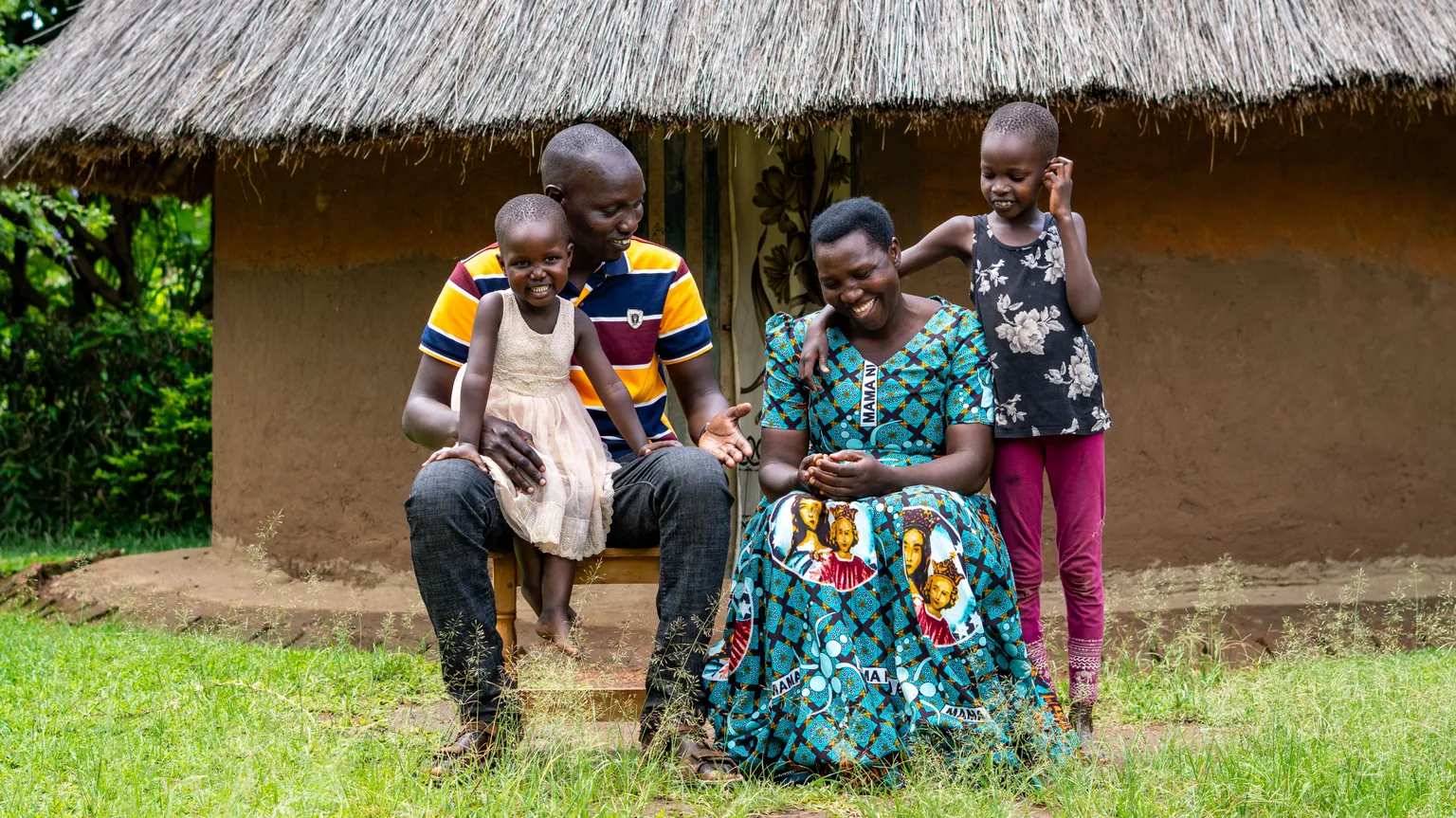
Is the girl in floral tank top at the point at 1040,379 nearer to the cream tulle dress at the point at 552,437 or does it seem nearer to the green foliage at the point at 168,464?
the cream tulle dress at the point at 552,437

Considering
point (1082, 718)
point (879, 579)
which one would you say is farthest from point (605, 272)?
point (1082, 718)

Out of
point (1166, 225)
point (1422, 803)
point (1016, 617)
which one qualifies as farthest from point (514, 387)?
point (1166, 225)

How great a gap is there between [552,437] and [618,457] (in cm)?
23

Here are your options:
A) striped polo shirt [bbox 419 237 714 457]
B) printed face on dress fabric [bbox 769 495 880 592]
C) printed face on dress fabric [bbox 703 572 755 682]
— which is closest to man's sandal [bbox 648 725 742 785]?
printed face on dress fabric [bbox 703 572 755 682]

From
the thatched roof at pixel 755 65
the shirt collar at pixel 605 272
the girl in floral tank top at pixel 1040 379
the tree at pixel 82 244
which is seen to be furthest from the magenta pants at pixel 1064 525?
the tree at pixel 82 244

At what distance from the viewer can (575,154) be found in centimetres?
301

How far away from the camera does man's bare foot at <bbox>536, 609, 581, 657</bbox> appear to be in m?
2.79

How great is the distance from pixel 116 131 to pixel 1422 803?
5.11 m

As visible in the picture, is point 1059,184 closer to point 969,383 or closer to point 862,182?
point 969,383

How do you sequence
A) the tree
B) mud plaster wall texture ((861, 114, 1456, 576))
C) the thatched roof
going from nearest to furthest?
the thatched roof → mud plaster wall texture ((861, 114, 1456, 576)) → the tree

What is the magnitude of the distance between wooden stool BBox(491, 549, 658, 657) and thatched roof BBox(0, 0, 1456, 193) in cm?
212

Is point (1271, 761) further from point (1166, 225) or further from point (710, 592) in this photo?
point (1166, 225)

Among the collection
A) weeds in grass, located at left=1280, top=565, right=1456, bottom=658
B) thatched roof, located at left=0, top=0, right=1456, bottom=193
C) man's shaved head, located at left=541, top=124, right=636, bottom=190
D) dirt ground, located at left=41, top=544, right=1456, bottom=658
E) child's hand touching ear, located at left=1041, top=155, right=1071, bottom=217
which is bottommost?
weeds in grass, located at left=1280, top=565, right=1456, bottom=658

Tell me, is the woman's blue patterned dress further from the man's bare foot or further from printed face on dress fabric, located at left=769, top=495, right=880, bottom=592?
the man's bare foot
